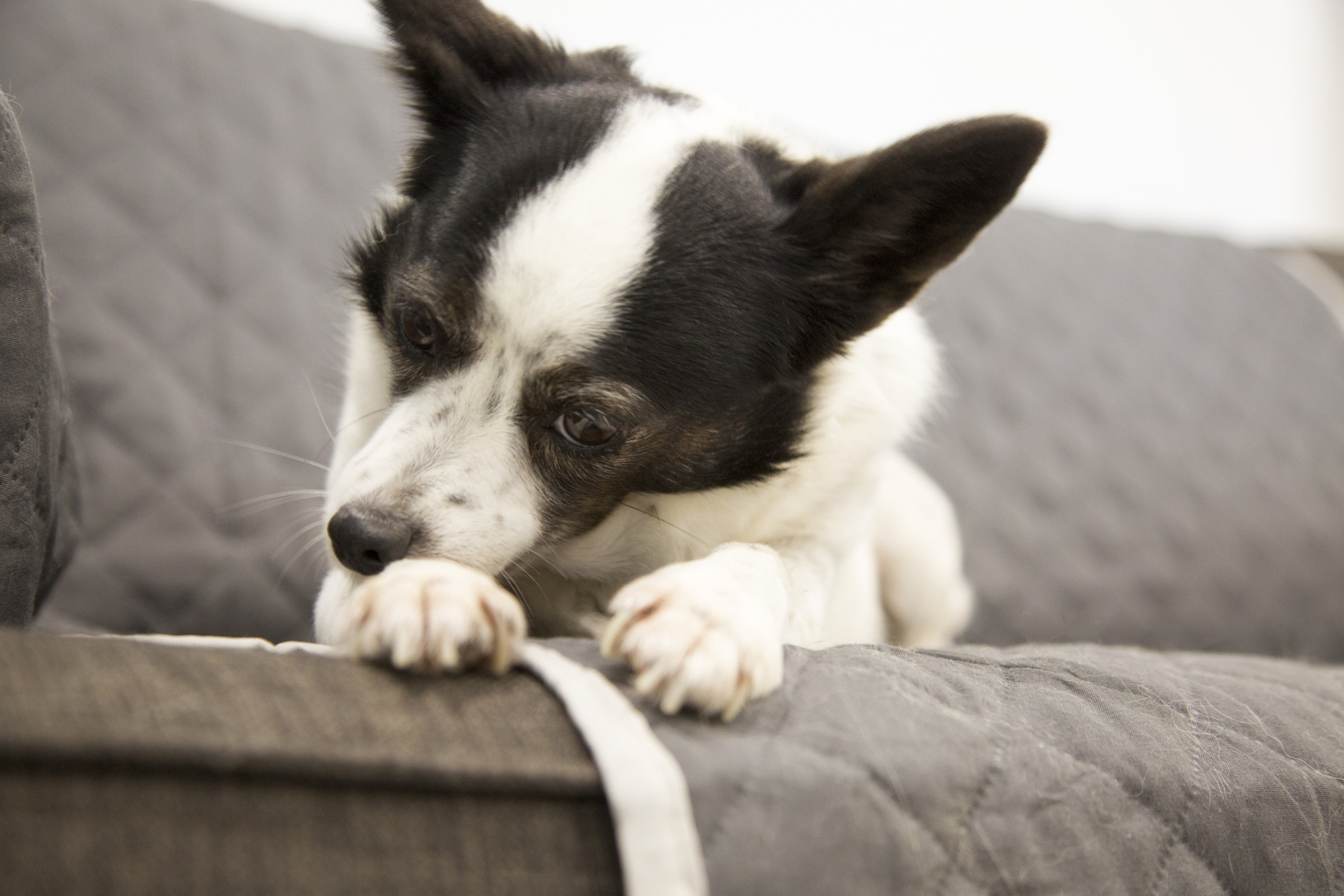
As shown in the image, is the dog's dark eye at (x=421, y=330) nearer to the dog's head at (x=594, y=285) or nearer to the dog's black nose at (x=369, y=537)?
the dog's head at (x=594, y=285)

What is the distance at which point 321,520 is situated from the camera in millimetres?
1287

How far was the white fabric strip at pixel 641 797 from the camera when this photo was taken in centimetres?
49

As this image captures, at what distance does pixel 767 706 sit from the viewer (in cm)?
67

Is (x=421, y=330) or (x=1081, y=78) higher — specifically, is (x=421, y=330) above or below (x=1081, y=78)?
below

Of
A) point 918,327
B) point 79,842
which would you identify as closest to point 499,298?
point 79,842

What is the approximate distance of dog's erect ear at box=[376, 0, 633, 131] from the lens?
114cm

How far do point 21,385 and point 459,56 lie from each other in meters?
0.68

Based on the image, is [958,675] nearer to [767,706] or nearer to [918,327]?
[767,706]

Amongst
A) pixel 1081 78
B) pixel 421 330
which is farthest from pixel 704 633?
pixel 1081 78

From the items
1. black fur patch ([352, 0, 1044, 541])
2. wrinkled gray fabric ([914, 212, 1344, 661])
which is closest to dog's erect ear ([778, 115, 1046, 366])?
black fur patch ([352, 0, 1044, 541])

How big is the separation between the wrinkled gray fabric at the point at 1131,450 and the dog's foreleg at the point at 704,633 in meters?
1.36

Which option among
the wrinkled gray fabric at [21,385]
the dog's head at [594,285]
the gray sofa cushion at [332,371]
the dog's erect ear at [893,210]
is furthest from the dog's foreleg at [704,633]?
the gray sofa cushion at [332,371]

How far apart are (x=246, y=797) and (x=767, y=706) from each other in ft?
1.18

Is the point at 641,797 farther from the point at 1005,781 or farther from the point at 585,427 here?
the point at 585,427
